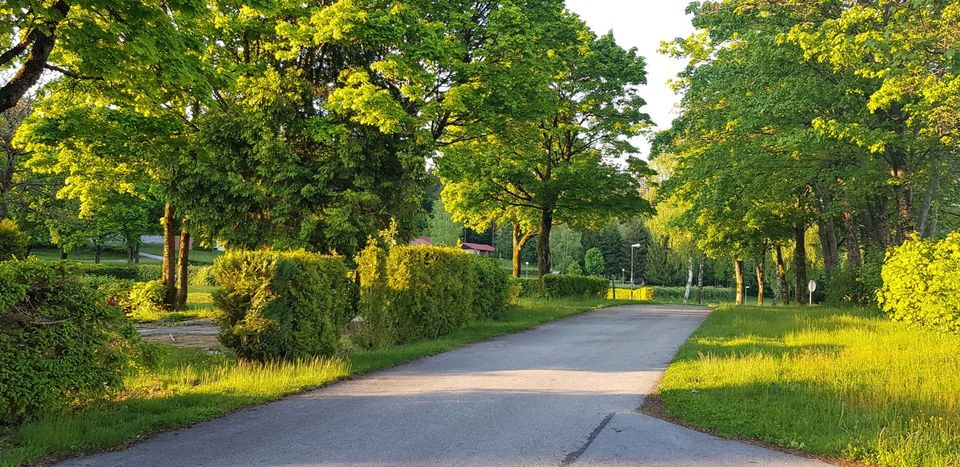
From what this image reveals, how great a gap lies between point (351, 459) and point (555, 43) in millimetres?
18913

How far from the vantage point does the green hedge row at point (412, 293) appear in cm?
1182

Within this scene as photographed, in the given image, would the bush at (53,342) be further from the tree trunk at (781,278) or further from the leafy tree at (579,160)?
the tree trunk at (781,278)

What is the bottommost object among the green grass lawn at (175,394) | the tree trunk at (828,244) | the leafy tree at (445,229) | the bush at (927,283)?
the green grass lawn at (175,394)

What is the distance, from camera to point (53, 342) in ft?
18.5

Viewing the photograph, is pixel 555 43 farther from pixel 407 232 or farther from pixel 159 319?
pixel 159 319

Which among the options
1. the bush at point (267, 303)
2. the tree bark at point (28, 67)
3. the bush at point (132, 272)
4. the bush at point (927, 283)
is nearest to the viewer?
the tree bark at point (28, 67)

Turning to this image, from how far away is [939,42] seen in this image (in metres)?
12.7

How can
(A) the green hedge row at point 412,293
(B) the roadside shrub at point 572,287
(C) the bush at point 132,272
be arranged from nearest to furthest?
(A) the green hedge row at point 412,293 < (B) the roadside shrub at point 572,287 < (C) the bush at point 132,272

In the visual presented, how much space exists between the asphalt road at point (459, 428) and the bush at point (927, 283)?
5.76m

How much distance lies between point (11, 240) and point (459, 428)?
8725 millimetres

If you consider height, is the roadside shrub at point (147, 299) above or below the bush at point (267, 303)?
below

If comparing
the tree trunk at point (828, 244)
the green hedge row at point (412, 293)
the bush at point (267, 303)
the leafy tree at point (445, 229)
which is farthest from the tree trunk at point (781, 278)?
the bush at point (267, 303)

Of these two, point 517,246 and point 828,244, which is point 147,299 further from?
point 828,244

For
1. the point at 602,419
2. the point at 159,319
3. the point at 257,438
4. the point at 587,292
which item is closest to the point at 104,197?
the point at 159,319
